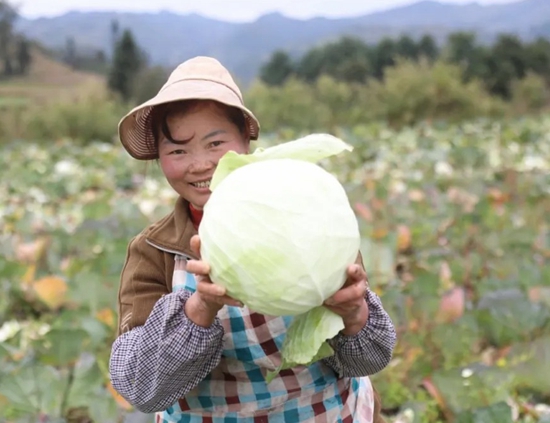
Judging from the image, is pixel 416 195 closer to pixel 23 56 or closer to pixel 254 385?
pixel 254 385

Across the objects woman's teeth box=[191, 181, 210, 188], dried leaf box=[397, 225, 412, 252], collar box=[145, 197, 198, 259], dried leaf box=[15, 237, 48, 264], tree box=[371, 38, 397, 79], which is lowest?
tree box=[371, 38, 397, 79]

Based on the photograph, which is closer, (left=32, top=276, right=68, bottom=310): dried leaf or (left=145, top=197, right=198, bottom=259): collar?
(left=145, top=197, right=198, bottom=259): collar

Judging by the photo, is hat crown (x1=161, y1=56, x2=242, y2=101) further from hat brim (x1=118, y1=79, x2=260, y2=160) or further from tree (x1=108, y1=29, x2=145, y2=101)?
tree (x1=108, y1=29, x2=145, y2=101)

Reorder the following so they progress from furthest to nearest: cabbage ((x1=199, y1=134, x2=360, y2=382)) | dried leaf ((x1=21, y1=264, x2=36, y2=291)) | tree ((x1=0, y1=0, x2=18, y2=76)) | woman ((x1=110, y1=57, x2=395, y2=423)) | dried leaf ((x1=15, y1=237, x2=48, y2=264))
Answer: tree ((x1=0, y1=0, x2=18, y2=76)) < dried leaf ((x1=15, y1=237, x2=48, y2=264)) < dried leaf ((x1=21, y1=264, x2=36, y2=291)) < woman ((x1=110, y1=57, x2=395, y2=423)) < cabbage ((x1=199, y1=134, x2=360, y2=382))

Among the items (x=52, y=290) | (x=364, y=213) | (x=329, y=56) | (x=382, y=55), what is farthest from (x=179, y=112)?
(x=329, y=56)

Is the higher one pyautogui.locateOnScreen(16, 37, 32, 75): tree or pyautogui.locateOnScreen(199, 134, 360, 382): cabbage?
pyautogui.locateOnScreen(199, 134, 360, 382): cabbage

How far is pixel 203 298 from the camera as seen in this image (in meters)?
1.26

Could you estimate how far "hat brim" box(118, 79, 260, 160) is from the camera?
1462 mm

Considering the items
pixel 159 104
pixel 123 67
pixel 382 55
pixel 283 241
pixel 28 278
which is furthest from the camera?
pixel 382 55

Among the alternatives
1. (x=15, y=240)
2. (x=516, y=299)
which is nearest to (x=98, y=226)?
(x=15, y=240)

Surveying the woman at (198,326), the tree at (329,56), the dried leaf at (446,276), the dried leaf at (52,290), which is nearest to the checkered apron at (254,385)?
the woman at (198,326)

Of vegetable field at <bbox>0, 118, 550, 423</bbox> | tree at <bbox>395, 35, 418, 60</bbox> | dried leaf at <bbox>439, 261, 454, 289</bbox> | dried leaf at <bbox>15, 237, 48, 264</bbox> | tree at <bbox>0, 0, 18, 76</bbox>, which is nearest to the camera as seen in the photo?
vegetable field at <bbox>0, 118, 550, 423</bbox>

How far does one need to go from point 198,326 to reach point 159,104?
1.79ft

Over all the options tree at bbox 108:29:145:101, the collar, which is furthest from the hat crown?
tree at bbox 108:29:145:101
